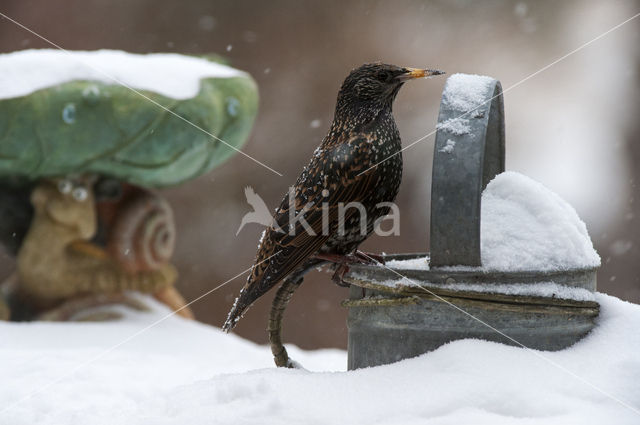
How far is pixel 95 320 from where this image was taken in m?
3.63

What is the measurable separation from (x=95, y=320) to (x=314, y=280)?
269 centimetres

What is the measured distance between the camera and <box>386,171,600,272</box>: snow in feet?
4.79

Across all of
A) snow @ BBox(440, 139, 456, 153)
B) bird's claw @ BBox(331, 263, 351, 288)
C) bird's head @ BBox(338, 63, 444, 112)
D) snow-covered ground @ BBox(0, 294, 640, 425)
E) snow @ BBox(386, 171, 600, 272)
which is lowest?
snow-covered ground @ BBox(0, 294, 640, 425)

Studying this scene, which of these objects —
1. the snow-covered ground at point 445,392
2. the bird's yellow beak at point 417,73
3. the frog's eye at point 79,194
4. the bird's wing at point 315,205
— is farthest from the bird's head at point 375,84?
the frog's eye at point 79,194

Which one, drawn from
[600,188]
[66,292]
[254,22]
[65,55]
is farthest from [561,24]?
[66,292]

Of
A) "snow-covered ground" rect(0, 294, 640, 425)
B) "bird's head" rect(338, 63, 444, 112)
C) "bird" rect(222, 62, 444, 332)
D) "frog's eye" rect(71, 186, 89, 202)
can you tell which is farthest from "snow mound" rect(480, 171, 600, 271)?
"frog's eye" rect(71, 186, 89, 202)

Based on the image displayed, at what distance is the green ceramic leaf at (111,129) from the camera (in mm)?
3395

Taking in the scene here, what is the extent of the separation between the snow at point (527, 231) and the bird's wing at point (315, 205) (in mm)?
299

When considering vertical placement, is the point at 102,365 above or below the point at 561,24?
below

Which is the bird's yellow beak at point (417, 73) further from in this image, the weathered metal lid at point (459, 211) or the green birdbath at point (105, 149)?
the green birdbath at point (105, 149)

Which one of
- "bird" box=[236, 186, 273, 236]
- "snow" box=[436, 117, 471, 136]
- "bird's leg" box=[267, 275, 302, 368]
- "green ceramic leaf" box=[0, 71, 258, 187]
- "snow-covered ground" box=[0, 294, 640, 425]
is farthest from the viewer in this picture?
"green ceramic leaf" box=[0, 71, 258, 187]

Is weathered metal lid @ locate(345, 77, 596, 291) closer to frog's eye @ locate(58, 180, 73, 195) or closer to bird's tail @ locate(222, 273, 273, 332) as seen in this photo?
bird's tail @ locate(222, 273, 273, 332)

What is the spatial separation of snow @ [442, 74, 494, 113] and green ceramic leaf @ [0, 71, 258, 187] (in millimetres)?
2204

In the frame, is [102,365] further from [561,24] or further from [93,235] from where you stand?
[561,24]
